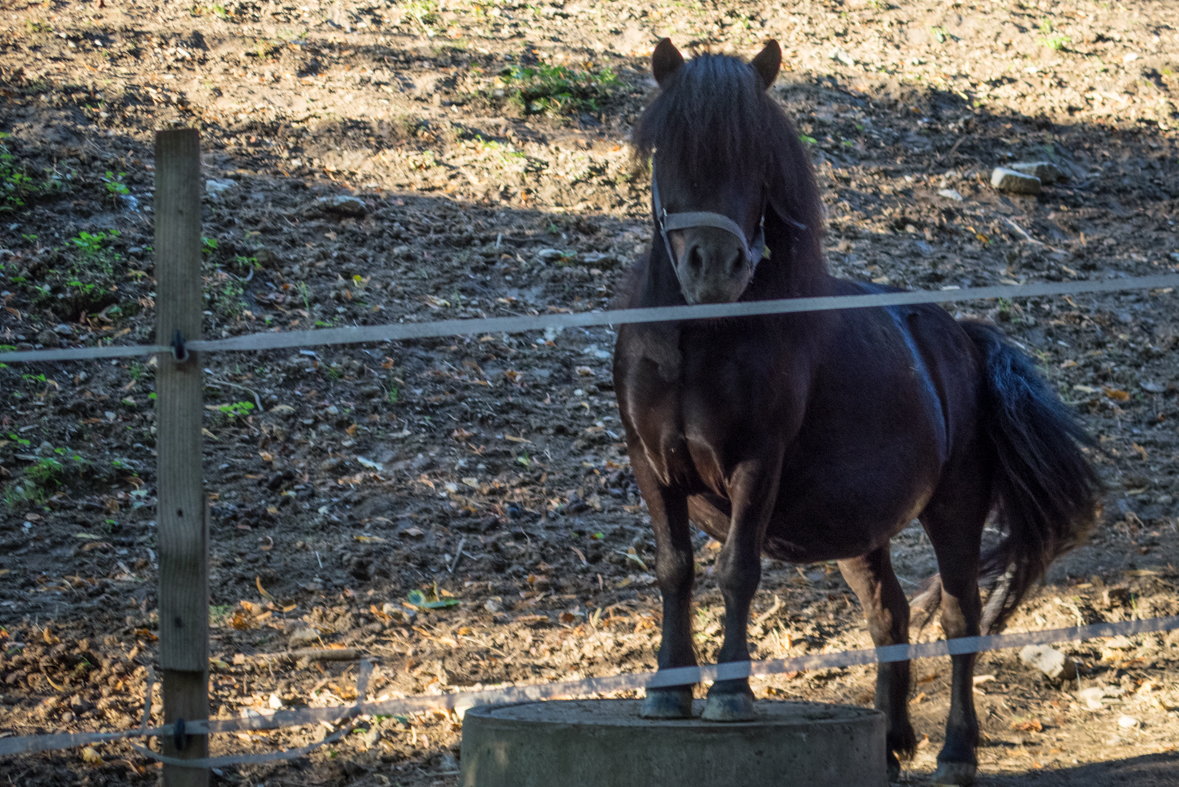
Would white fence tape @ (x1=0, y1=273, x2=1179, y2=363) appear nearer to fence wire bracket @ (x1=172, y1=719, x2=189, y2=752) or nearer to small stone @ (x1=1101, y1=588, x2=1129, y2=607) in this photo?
fence wire bracket @ (x1=172, y1=719, x2=189, y2=752)

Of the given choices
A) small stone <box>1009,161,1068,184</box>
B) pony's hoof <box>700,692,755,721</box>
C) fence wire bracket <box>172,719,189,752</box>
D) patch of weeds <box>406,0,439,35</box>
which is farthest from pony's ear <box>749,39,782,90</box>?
patch of weeds <box>406,0,439,35</box>

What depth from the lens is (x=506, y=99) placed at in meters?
9.31

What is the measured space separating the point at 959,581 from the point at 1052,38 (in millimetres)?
9039

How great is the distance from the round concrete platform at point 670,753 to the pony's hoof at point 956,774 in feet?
3.33

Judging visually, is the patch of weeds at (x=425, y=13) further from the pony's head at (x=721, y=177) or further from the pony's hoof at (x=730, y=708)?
the pony's hoof at (x=730, y=708)

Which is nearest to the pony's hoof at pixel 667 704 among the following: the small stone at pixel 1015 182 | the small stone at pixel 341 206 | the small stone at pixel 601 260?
the small stone at pixel 601 260

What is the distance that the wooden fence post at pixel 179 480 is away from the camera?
2.42 m

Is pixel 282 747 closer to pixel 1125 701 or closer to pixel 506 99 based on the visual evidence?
pixel 1125 701

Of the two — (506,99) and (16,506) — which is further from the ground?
(506,99)

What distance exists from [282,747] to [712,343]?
239 centimetres

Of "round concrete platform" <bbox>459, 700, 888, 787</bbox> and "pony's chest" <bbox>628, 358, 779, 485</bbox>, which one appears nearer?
"round concrete platform" <bbox>459, 700, 888, 787</bbox>

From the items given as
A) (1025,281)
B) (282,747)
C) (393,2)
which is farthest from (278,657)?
(393,2)

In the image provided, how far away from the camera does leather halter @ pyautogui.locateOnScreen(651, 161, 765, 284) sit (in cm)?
273

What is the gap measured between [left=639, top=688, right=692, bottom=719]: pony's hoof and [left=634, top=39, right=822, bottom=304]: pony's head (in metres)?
1.22
